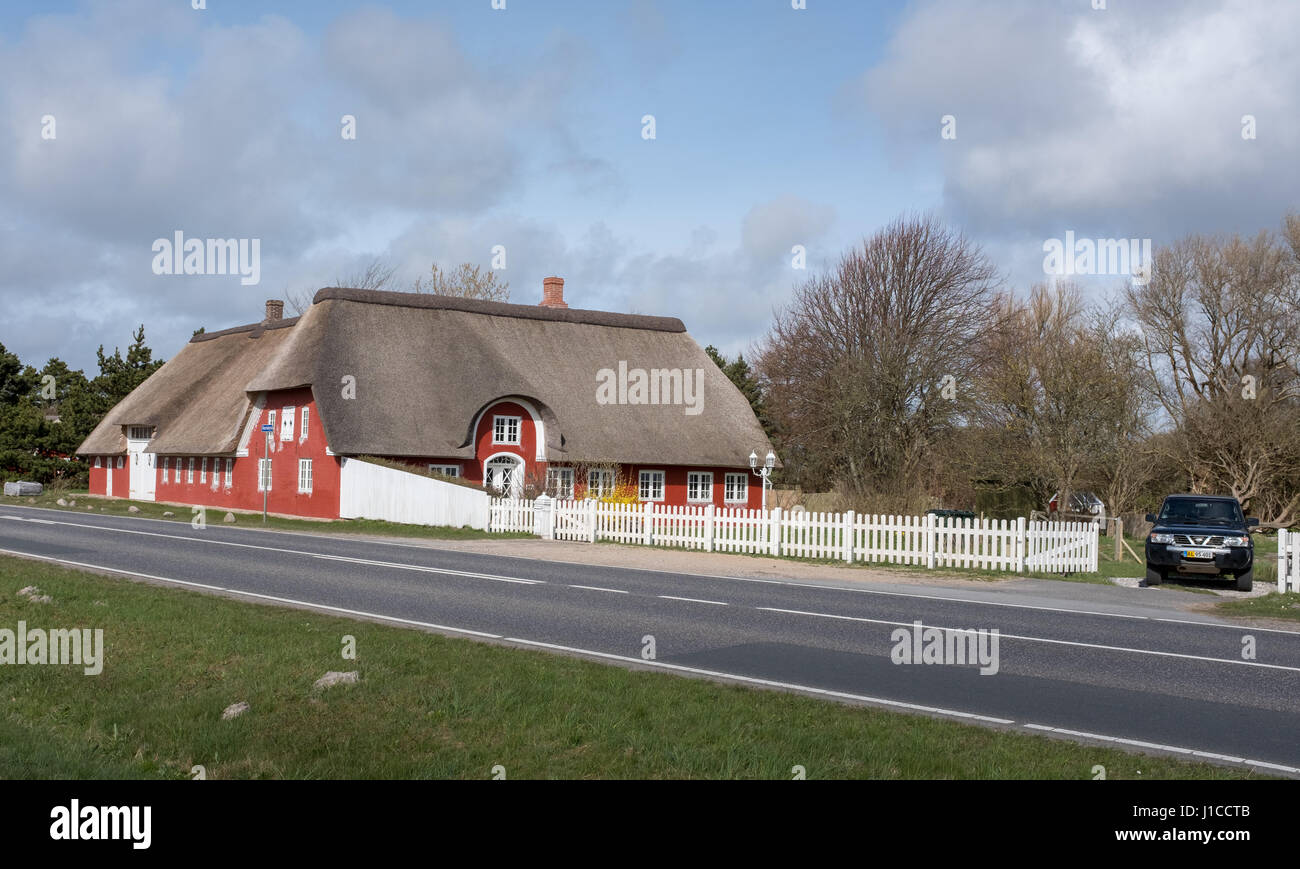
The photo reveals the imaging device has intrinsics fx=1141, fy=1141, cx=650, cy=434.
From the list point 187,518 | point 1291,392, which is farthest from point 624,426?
point 1291,392

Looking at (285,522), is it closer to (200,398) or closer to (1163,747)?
(200,398)

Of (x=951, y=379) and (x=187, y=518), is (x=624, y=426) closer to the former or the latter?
(x=951, y=379)

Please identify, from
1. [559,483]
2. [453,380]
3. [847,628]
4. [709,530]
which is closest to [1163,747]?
[847,628]

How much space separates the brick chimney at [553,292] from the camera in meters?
56.7

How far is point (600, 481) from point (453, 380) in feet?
21.6

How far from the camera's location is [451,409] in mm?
40750

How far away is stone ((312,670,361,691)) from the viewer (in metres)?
8.45

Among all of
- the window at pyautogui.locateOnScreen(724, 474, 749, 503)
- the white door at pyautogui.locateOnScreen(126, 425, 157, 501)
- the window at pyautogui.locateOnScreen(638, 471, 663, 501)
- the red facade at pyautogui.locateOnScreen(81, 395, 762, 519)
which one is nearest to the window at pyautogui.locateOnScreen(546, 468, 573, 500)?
the red facade at pyautogui.locateOnScreen(81, 395, 762, 519)

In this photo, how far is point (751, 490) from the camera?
48688mm

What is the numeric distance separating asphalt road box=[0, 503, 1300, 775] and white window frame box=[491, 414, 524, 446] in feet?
60.3

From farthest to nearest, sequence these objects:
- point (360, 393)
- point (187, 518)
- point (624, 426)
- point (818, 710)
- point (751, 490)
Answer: point (751, 490) < point (624, 426) < point (360, 393) < point (187, 518) < point (818, 710)

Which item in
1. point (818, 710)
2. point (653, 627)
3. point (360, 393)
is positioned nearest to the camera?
point (818, 710)

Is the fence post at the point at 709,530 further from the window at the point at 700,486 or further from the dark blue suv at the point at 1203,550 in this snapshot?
the window at the point at 700,486
